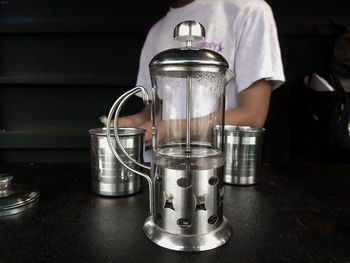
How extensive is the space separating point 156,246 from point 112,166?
0.71 ft

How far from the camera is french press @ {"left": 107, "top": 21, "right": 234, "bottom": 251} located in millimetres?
408

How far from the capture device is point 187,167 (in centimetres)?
44

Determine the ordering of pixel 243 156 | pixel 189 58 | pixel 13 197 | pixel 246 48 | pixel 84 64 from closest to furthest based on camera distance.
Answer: pixel 189 58, pixel 13 197, pixel 243 156, pixel 246 48, pixel 84 64

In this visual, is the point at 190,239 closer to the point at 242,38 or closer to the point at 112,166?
the point at 112,166

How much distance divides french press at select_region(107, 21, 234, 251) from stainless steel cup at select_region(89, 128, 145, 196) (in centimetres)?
8

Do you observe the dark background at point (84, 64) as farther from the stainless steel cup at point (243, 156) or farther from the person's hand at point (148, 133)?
the stainless steel cup at point (243, 156)

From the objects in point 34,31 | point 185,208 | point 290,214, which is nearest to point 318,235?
point 290,214

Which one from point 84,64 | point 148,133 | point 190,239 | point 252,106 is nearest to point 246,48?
point 252,106

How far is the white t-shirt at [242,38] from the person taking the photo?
1013 mm

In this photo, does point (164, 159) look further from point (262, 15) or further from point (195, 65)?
point (262, 15)

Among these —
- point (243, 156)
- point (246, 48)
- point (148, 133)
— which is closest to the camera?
point (243, 156)

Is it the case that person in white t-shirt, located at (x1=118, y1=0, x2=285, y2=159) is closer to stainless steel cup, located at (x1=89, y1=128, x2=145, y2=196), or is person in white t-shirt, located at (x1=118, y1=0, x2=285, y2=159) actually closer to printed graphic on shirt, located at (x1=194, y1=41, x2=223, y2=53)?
printed graphic on shirt, located at (x1=194, y1=41, x2=223, y2=53)

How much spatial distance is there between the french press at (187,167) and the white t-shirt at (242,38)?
0.55 m

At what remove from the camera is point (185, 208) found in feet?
1.38
